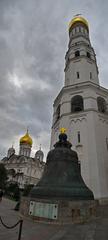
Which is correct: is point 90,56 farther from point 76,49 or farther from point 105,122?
point 105,122

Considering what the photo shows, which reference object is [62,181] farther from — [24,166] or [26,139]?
[26,139]

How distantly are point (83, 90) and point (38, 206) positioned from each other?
51.3 ft

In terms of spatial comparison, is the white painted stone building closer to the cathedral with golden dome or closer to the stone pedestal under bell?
the stone pedestal under bell

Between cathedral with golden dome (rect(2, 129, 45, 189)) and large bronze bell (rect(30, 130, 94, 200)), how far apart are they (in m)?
38.0

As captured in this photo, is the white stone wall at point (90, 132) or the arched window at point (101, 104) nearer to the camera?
the white stone wall at point (90, 132)

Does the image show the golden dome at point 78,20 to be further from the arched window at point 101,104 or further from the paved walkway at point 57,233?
the paved walkway at point 57,233

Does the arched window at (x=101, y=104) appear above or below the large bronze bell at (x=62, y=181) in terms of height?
above

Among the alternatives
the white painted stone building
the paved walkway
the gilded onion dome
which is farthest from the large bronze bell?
the gilded onion dome

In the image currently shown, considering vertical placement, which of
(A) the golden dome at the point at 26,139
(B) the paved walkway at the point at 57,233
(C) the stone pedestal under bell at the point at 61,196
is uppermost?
(A) the golden dome at the point at 26,139

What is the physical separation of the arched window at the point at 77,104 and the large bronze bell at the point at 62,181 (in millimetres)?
10928

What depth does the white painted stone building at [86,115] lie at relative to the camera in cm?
1572

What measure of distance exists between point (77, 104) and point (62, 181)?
14048 millimetres

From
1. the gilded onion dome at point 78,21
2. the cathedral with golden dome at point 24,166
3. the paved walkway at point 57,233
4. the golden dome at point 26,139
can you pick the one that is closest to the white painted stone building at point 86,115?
the gilded onion dome at point 78,21

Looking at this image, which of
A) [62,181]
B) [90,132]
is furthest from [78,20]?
[62,181]
